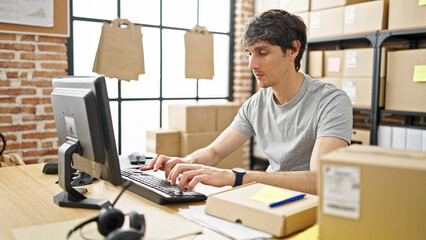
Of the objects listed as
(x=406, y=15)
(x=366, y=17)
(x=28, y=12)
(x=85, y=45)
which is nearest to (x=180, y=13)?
(x=85, y=45)

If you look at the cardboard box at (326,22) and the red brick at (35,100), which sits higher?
the cardboard box at (326,22)

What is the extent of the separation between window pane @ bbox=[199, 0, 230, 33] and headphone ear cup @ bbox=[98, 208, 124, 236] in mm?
3107

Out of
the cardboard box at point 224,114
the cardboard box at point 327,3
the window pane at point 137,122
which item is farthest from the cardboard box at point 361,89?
the window pane at point 137,122

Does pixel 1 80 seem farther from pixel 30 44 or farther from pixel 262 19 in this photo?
pixel 262 19

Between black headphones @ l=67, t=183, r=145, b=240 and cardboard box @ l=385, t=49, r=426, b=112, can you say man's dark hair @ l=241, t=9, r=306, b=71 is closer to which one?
black headphones @ l=67, t=183, r=145, b=240

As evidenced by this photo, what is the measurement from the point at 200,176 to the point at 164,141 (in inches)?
74.9

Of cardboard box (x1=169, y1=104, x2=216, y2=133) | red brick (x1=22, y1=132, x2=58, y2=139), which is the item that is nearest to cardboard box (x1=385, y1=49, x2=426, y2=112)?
cardboard box (x1=169, y1=104, x2=216, y2=133)

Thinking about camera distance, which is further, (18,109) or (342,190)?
(18,109)

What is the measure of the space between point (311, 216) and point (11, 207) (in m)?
0.89

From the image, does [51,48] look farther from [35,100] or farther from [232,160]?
[232,160]

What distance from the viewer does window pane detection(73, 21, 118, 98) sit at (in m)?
3.05

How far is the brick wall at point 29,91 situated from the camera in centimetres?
269

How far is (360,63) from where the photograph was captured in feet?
9.73

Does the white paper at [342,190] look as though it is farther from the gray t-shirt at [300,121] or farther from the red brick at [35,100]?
the red brick at [35,100]
